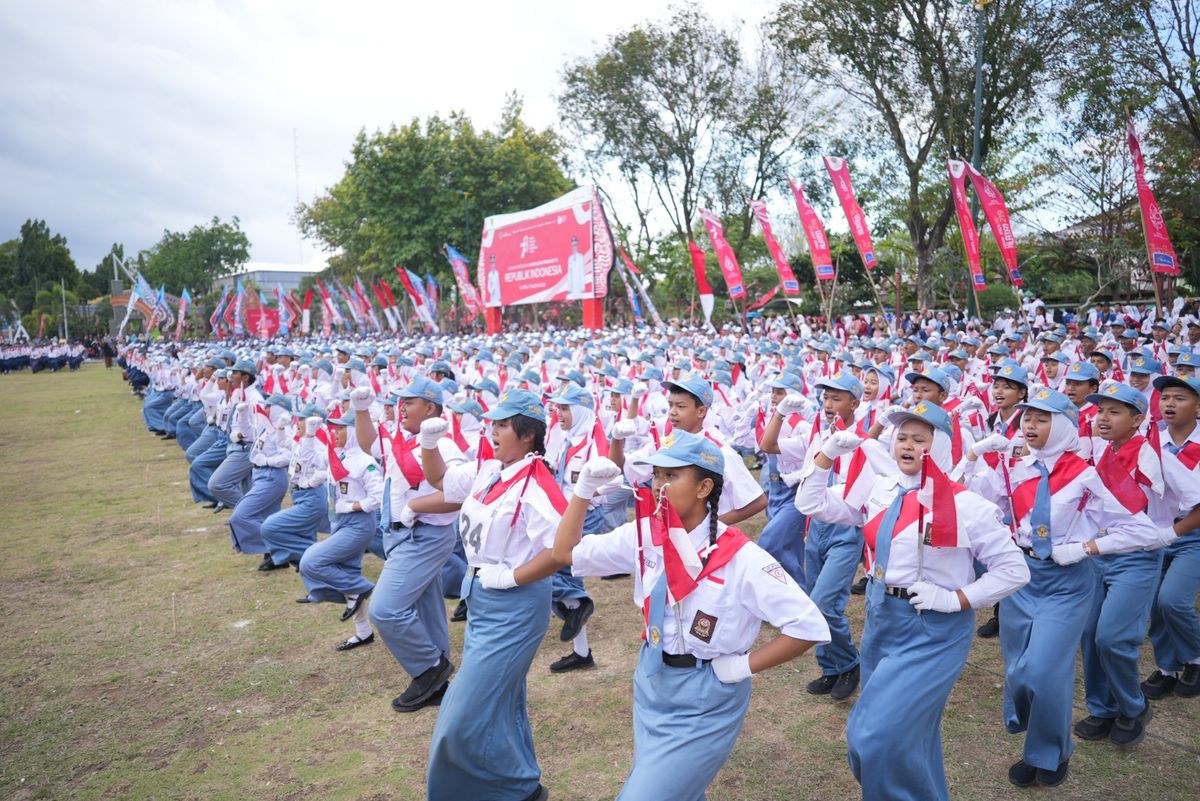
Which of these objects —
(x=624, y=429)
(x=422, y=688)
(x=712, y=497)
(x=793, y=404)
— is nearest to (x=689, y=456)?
(x=712, y=497)

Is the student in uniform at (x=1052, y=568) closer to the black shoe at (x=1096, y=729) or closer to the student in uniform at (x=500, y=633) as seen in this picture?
the black shoe at (x=1096, y=729)

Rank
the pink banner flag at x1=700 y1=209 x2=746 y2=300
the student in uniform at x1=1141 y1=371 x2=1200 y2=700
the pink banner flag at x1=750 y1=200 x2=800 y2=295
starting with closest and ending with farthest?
the student in uniform at x1=1141 y1=371 x2=1200 y2=700, the pink banner flag at x1=750 y1=200 x2=800 y2=295, the pink banner flag at x1=700 y1=209 x2=746 y2=300

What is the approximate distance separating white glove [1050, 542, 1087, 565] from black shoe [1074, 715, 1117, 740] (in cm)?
137

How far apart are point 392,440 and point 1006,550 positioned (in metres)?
3.89

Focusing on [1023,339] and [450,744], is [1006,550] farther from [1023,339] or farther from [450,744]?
[1023,339]

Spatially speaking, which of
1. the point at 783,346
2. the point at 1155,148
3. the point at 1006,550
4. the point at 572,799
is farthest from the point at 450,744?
the point at 1155,148

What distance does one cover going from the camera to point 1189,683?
18.4ft

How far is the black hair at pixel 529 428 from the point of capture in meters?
4.48

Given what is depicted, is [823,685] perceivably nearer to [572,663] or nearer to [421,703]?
[572,663]

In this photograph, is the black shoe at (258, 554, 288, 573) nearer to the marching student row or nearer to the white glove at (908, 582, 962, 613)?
the marching student row

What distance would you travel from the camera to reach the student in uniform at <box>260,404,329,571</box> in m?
8.09

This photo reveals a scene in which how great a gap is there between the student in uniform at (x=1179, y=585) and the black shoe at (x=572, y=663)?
151 inches

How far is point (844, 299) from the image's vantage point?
127ft

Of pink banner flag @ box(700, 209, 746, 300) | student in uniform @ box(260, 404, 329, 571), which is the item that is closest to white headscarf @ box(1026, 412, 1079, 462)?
student in uniform @ box(260, 404, 329, 571)
